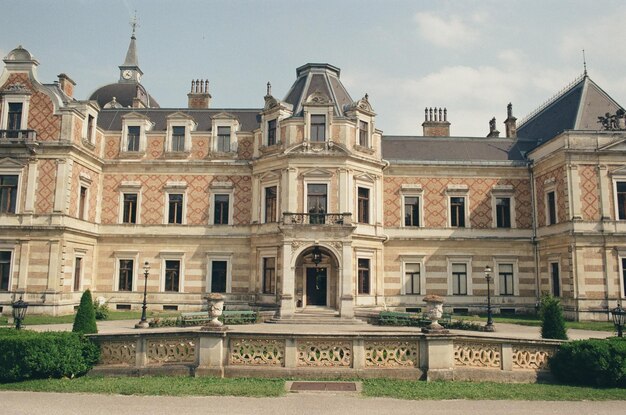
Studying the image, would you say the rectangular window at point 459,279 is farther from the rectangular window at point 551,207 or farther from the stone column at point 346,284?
the stone column at point 346,284

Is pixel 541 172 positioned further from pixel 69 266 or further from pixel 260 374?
pixel 69 266

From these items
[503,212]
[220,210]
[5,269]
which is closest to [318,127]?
[220,210]

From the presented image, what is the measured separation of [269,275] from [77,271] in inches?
442

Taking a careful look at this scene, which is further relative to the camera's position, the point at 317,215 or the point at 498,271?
the point at 498,271

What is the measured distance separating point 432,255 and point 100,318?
19731 mm

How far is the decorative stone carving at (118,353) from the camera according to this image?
12180 millimetres

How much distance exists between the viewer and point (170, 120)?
3097cm

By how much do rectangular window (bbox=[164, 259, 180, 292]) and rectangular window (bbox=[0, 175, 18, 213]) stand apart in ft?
29.9

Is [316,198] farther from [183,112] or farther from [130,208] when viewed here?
[130,208]

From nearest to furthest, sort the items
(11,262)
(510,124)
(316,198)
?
(11,262) < (316,198) < (510,124)

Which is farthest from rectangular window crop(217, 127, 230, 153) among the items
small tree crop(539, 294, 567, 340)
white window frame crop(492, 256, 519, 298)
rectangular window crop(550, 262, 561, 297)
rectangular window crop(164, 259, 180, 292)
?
small tree crop(539, 294, 567, 340)

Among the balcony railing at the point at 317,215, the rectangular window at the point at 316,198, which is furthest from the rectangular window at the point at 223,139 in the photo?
the balcony railing at the point at 317,215

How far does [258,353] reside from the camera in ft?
38.9

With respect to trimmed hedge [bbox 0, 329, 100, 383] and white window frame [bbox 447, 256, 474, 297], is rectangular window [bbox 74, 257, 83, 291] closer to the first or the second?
trimmed hedge [bbox 0, 329, 100, 383]
